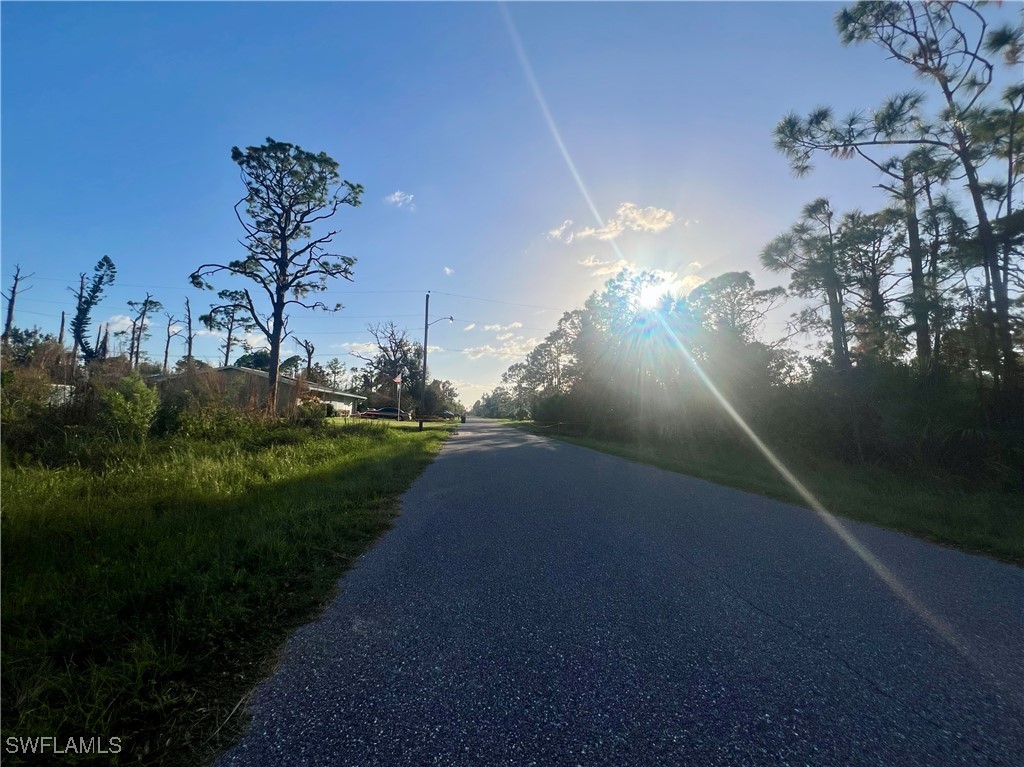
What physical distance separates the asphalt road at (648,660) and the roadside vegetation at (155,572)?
0.34 meters

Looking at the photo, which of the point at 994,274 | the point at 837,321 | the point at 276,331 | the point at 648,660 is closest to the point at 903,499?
the point at 994,274

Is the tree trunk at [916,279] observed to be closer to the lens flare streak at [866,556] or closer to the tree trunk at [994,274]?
the tree trunk at [994,274]

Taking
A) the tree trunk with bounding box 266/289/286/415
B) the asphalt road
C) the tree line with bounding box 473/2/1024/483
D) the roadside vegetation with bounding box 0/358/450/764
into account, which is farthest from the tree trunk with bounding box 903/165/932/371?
the tree trunk with bounding box 266/289/286/415

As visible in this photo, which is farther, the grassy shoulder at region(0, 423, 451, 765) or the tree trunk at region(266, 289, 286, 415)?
the tree trunk at region(266, 289, 286, 415)

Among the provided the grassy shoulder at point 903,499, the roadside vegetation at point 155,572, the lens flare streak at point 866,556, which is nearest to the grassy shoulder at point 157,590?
the roadside vegetation at point 155,572

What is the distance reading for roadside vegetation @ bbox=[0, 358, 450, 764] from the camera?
6.75 feet

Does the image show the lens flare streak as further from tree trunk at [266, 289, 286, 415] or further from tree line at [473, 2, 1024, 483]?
tree trunk at [266, 289, 286, 415]

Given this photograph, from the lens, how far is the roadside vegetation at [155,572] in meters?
2.06

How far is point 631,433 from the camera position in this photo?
2388cm

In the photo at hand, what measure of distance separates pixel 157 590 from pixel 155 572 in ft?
1.21

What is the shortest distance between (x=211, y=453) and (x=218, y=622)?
28.9 ft

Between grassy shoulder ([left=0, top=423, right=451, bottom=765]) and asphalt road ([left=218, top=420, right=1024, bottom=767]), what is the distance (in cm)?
31

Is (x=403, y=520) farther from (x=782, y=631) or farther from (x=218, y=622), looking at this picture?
(x=782, y=631)

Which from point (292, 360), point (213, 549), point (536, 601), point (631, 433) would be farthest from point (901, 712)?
point (292, 360)
